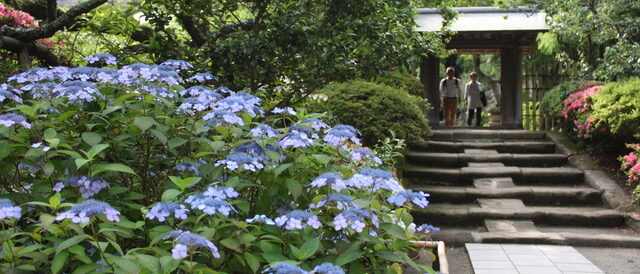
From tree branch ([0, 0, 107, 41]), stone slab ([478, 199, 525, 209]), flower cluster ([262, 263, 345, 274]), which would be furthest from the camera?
stone slab ([478, 199, 525, 209])

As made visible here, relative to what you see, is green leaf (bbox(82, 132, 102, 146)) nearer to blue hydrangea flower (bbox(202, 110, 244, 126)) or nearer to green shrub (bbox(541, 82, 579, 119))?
blue hydrangea flower (bbox(202, 110, 244, 126))

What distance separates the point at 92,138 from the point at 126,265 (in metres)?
0.59

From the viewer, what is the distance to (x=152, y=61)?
4273 mm

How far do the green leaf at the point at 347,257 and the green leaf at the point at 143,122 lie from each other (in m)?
0.74

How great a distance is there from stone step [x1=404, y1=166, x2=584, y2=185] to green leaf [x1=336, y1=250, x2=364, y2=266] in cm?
573

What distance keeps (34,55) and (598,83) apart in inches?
298

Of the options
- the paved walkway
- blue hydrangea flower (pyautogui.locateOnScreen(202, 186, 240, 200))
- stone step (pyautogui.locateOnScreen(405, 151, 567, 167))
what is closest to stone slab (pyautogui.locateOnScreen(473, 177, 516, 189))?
stone step (pyautogui.locateOnScreen(405, 151, 567, 167))

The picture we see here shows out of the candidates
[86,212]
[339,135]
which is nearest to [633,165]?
[339,135]

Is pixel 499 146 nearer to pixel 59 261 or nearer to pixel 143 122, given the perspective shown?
pixel 143 122

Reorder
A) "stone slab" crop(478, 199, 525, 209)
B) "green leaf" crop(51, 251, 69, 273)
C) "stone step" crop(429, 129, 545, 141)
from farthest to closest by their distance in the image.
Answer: "stone step" crop(429, 129, 545, 141), "stone slab" crop(478, 199, 525, 209), "green leaf" crop(51, 251, 69, 273)

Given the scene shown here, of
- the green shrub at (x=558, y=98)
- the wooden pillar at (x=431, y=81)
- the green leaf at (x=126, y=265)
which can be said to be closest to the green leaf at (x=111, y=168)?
the green leaf at (x=126, y=265)

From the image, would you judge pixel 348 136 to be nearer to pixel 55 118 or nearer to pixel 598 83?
pixel 55 118

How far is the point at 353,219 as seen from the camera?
1486 mm

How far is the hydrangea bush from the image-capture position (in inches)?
54.1
